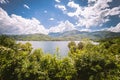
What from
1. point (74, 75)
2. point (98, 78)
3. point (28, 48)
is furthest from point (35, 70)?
point (28, 48)

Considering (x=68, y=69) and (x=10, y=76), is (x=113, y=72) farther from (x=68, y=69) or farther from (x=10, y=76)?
(x=10, y=76)

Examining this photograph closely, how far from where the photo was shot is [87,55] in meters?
47.5

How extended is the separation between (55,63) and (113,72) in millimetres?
14817

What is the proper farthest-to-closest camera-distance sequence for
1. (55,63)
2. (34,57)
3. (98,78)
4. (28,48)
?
1. (28,48)
2. (34,57)
3. (55,63)
4. (98,78)

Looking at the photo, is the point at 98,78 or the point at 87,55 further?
the point at 87,55

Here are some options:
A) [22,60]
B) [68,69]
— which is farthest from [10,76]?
[68,69]

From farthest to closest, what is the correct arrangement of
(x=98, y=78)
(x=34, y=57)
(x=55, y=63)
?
(x=34, y=57) → (x=55, y=63) → (x=98, y=78)

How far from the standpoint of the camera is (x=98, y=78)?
42781mm

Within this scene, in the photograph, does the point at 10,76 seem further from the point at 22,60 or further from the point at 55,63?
the point at 55,63

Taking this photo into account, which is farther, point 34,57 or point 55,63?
point 34,57

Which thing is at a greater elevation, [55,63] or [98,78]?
[55,63]

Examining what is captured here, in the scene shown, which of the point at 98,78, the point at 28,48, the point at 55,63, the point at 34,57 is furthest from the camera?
the point at 28,48

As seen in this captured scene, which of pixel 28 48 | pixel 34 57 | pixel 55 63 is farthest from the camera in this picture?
pixel 28 48

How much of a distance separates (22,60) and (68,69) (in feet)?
43.2
